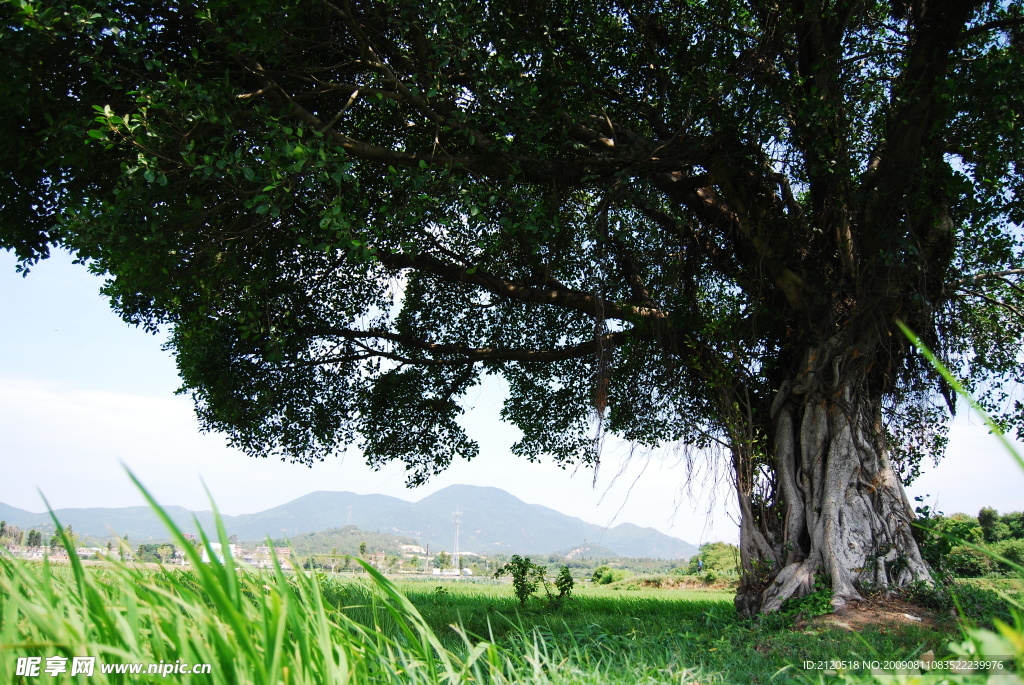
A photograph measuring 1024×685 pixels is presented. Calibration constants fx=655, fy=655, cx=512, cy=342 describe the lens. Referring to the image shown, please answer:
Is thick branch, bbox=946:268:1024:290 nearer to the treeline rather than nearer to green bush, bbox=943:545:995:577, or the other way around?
the treeline

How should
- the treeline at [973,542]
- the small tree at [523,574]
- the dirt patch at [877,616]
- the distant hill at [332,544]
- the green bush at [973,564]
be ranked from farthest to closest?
the green bush at [973,564]
the small tree at [523,574]
the dirt patch at [877,616]
the treeline at [973,542]
the distant hill at [332,544]

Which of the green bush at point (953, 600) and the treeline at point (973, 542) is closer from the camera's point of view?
the treeline at point (973, 542)

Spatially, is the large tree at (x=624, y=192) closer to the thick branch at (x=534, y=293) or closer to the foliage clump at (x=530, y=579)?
the thick branch at (x=534, y=293)

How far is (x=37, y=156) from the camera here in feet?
21.1

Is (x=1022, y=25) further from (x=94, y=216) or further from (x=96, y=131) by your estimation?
(x=94, y=216)

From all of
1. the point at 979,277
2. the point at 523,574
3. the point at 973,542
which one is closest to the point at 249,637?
the point at 973,542

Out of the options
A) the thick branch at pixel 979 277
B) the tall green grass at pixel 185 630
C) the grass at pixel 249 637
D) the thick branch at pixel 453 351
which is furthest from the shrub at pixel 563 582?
the tall green grass at pixel 185 630

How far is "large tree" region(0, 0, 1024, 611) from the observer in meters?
5.82

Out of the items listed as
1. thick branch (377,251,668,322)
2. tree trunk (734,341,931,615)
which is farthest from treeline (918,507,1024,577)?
thick branch (377,251,668,322)

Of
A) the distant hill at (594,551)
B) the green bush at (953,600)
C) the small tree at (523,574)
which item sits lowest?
the distant hill at (594,551)

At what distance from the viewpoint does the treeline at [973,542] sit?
3.55 meters

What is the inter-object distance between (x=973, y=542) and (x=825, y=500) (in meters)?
3.95

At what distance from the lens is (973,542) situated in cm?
332

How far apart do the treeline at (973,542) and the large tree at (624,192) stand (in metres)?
0.56
